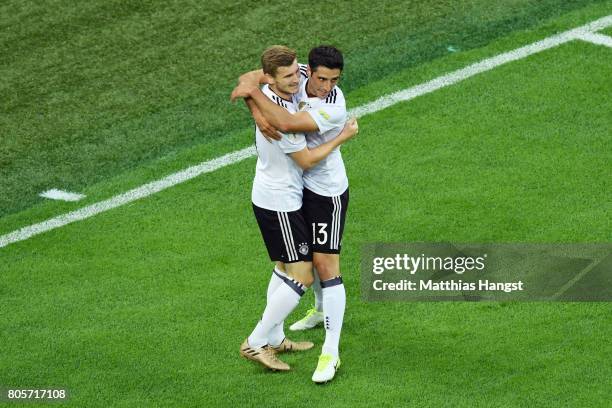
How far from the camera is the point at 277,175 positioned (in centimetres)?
859

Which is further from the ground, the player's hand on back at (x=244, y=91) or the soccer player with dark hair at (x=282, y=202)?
the player's hand on back at (x=244, y=91)

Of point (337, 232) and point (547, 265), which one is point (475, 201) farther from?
point (337, 232)

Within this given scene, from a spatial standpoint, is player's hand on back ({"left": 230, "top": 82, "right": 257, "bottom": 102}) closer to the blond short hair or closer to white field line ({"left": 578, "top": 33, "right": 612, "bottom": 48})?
the blond short hair

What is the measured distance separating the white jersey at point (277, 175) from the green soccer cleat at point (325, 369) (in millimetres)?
947

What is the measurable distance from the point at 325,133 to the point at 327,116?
19 cm

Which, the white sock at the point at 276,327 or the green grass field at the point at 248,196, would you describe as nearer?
the green grass field at the point at 248,196

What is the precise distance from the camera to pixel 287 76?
8.38 m

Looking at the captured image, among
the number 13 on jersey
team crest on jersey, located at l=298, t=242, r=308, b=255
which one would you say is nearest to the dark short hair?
the number 13 on jersey

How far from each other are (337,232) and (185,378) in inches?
51.5

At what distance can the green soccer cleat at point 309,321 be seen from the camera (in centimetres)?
941
